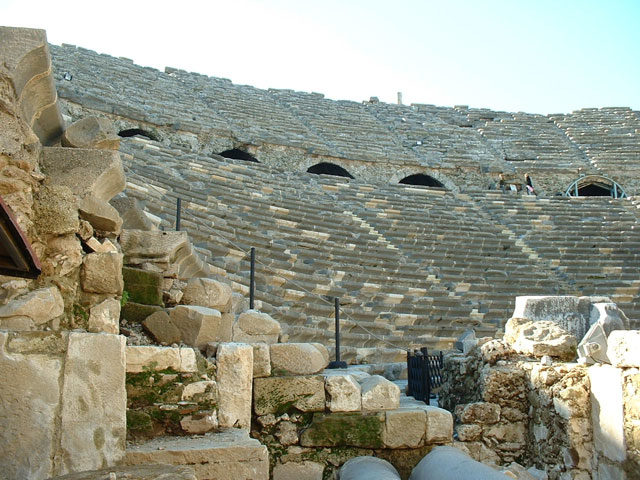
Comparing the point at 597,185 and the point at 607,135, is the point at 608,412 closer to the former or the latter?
the point at 597,185

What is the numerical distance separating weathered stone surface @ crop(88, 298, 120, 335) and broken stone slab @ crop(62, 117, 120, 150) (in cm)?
95

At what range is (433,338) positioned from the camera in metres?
8.47

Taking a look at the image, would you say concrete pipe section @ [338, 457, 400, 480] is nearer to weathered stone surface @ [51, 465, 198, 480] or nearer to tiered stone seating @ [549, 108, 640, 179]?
weathered stone surface @ [51, 465, 198, 480]

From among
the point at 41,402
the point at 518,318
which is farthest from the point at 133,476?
the point at 518,318

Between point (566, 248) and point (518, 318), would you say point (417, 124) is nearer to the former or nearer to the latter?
point (566, 248)

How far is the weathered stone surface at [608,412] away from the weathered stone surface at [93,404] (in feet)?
9.85

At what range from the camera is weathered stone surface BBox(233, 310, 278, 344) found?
4.36 meters

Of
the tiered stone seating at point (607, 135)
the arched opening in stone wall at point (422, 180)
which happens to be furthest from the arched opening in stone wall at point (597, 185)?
the arched opening in stone wall at point (422, 180)

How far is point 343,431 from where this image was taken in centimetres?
396

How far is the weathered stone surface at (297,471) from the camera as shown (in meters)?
3.91

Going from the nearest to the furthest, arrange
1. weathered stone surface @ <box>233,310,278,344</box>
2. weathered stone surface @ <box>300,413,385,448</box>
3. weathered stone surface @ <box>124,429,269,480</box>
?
1. weathered stone surface @ <box>124,429,269,480</box>
2. weathered stone surface @ <box>300,413,385,448</box>
3. weathered stone surface @ <box>233,310,278,344</box>

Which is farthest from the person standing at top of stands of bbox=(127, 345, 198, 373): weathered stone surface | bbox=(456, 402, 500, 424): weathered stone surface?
bbox=(127, 345, 198, 373): weathered stone surface

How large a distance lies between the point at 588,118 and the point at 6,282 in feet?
77.9

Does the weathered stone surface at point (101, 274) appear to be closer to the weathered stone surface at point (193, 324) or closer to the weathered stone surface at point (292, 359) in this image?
the weathered stone surface at point (193, 324)
